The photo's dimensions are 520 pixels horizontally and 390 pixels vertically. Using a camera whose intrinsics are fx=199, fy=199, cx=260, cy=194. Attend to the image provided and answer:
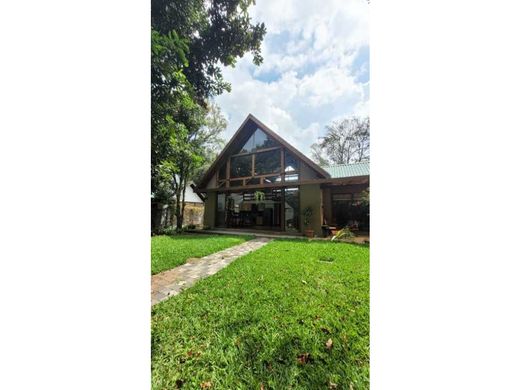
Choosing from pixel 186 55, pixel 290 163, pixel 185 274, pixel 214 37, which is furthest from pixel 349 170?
pixel 186 55

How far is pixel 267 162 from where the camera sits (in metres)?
11.4

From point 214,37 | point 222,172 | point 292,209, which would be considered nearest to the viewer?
point 214,37

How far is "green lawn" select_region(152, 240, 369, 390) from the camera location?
167 cm

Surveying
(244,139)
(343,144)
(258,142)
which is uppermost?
(343,144)

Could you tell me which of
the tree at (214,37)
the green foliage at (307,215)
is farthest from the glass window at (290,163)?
the tree at (214,37)

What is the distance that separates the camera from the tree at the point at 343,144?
75.9 feet

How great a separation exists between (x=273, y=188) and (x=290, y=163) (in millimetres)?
1645

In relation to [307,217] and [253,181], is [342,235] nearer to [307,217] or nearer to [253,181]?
[307,217]

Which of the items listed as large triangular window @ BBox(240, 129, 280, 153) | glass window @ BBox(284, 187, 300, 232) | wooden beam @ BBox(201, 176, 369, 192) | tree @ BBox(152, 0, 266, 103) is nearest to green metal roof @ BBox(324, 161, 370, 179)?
wooden beam @ BBox(201, 176, 369, 192)

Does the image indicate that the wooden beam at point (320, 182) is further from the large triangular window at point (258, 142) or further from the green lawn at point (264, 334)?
the green lawn at point (264, 334)

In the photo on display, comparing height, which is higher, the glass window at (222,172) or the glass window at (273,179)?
the glass window at (222,172)

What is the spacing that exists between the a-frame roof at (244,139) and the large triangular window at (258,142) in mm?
334
